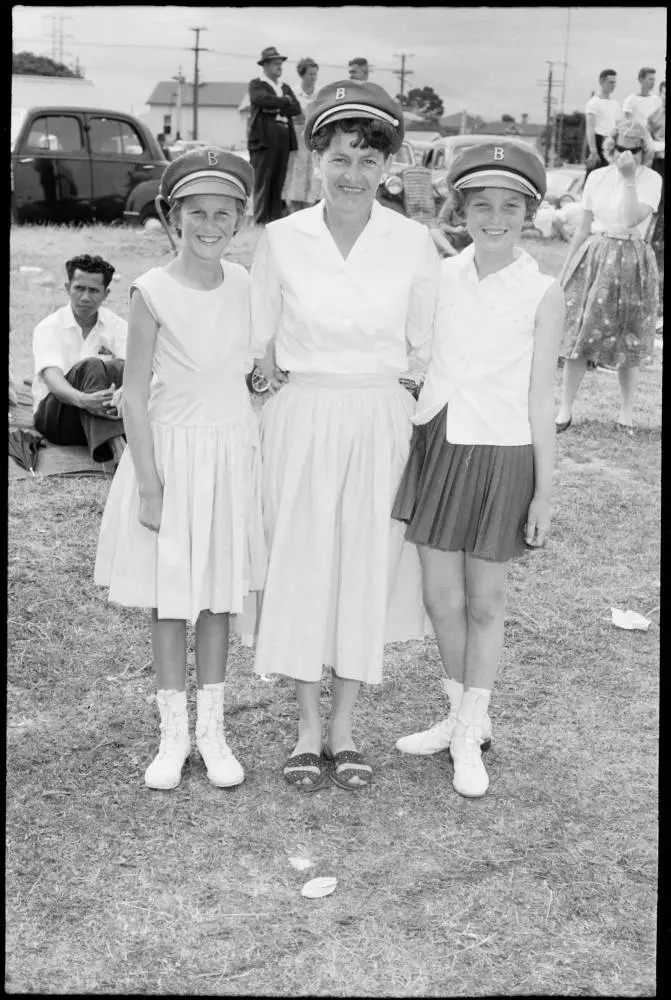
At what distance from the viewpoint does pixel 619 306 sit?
6.52 metres

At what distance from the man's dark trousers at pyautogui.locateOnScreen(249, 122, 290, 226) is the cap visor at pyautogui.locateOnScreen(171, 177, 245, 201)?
7625mm

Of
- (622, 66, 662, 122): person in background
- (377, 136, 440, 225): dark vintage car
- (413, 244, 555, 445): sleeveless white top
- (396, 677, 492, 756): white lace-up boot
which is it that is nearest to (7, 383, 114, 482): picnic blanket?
(396, 677, 492, 756): white lace-up boot

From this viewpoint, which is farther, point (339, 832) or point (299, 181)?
point (299, 181)

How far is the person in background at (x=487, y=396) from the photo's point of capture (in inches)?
108

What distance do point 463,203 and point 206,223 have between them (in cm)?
65

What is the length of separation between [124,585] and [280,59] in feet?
27.0

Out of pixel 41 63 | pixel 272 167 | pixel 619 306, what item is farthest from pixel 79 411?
pixel 41 63

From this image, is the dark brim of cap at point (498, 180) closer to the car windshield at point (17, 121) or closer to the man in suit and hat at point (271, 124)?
the man in suit and hat at point (271, 124)

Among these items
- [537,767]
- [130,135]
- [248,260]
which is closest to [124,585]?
[537,767]

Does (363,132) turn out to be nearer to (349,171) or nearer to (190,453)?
(349,171)

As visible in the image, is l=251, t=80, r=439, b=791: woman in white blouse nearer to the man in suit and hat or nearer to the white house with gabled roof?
the man in suit and hat

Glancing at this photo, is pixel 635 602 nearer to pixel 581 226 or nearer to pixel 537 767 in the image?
pixel 537 767

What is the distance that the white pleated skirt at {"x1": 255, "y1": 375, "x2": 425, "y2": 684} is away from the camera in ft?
9.17

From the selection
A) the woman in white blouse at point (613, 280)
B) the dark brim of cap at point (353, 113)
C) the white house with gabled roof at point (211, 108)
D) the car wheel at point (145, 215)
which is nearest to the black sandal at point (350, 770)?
A: the dark brim of cap at point (353, 113)
